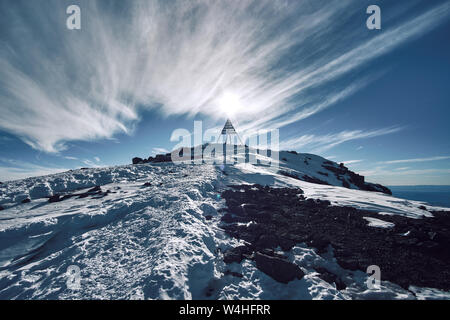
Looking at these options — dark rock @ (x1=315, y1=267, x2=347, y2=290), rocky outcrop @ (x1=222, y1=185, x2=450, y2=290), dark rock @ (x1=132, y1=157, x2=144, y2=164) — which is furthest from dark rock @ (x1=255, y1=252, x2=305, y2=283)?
dark rock @ (x1=132, y1=157, x2=144, y2=164)

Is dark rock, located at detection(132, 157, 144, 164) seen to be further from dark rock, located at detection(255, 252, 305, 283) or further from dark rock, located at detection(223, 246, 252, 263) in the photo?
dark rock, located at detection(255, 252, 305, 283)

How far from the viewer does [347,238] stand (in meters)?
8.84

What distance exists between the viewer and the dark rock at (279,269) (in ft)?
20.5

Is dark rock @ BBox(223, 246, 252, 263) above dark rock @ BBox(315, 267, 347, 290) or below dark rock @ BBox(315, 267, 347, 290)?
above

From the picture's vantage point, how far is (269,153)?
5006 cm

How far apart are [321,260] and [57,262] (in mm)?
10981

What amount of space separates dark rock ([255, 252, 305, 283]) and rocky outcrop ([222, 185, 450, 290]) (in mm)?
37

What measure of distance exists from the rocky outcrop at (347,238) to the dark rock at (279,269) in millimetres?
37

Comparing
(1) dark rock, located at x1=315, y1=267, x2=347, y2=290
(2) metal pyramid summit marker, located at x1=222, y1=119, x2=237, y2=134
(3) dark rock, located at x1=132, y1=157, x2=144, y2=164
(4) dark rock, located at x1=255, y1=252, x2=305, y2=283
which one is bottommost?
(1) dark rock, located at x1=315, y1=267, x2=347, y2=290

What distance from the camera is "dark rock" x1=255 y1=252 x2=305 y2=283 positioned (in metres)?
6.24

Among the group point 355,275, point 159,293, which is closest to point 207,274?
point 159,293

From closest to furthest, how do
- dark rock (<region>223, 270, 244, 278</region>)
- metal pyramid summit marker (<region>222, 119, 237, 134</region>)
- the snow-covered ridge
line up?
dark rock (<region>223, 270, 244, 278</region>)
the snow-covered ridge
metal pyramid summit marker (<region>222, 119, 237, 134</region>)

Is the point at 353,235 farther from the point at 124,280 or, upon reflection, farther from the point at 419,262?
the point at 124,280

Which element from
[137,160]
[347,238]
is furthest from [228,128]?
[347,238]
